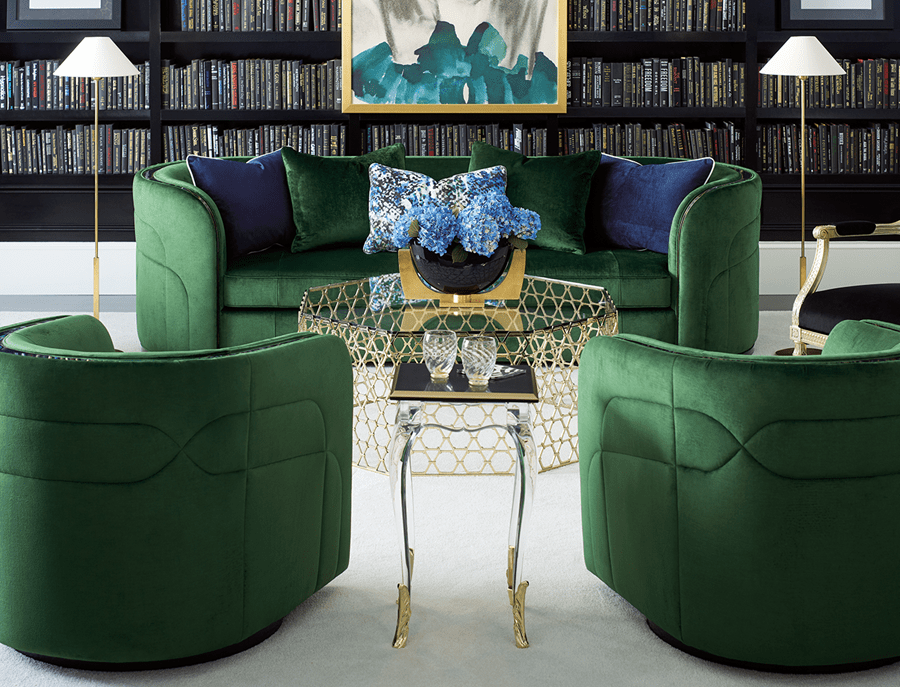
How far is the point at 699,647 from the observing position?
5.38ft

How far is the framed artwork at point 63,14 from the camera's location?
523 centimetres

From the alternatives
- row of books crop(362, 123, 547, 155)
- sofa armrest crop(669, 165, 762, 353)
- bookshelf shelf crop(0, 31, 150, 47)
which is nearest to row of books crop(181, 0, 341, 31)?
bookshelf shelf crop(0, 31, 150, 47)

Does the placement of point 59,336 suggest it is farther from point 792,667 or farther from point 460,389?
point 792,667

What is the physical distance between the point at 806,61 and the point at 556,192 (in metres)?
1.43

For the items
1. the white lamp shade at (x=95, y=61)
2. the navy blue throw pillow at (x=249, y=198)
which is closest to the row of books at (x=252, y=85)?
the white lamp shade at (x=95, y=61)

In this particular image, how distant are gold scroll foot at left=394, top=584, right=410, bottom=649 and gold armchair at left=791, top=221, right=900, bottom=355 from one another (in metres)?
1.93

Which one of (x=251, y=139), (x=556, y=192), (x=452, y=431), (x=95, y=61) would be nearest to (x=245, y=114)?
(x=251, y=139)

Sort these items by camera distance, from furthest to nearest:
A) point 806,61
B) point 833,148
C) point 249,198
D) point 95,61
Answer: point 833,148, point 806,61, point 95,61, point 249,198

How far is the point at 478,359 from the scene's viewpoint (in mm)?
2010

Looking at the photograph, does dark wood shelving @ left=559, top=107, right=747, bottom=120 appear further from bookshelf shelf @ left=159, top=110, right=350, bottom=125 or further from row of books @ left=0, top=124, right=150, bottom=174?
row of books @ left=0, top=124, right=150, bottom=174

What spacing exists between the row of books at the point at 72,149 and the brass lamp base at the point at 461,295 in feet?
9.99

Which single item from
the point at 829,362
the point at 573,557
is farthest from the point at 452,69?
the point at 829,362

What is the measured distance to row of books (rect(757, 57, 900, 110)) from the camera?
17.0 feet

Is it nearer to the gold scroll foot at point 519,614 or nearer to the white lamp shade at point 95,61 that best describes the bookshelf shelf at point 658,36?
the white lamp shade at point 95,61
